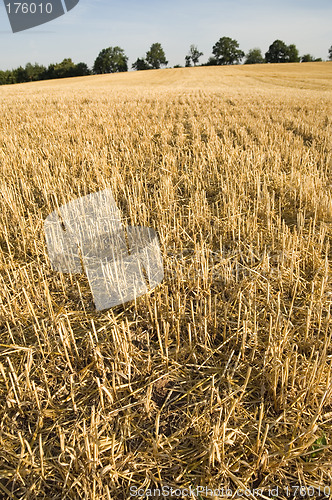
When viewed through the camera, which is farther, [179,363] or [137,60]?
[137,60]

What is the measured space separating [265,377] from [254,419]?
0.24m

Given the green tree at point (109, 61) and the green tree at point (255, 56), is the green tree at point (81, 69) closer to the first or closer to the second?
the green tree at point (109, 61)

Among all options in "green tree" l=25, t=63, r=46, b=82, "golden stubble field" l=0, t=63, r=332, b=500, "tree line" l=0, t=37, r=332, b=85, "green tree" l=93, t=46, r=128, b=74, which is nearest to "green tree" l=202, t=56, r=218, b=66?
"tree line" l=0, t=37, r=332, b=85

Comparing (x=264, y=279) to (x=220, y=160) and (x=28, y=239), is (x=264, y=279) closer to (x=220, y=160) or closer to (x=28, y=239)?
(x=28, y=239)

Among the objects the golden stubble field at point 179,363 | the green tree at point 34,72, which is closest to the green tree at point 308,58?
the green tree at point 34,72

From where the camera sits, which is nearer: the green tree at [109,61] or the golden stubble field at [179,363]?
the golden stubble field at [179,363]

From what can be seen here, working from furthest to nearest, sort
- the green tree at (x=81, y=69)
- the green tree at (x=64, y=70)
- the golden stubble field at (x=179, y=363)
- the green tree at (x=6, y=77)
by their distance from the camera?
1. the green tree at (x=81, y=69)
2. the green tree at (x=6, y=77)
3. the green tree at (x=64, y=70)
4. the golden stubble field at (x=179, y=363)

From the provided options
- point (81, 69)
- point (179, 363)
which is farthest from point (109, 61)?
point (179, 363)

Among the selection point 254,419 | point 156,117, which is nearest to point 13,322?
point 254,419

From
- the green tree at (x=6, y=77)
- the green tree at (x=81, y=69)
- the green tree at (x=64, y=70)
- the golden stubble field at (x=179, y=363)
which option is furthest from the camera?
the green tree at (x=81, y=69)

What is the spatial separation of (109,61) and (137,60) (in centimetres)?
1018

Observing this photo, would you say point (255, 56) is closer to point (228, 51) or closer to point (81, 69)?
point (228, 51)

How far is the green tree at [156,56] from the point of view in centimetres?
7650

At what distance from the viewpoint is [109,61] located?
229ft
